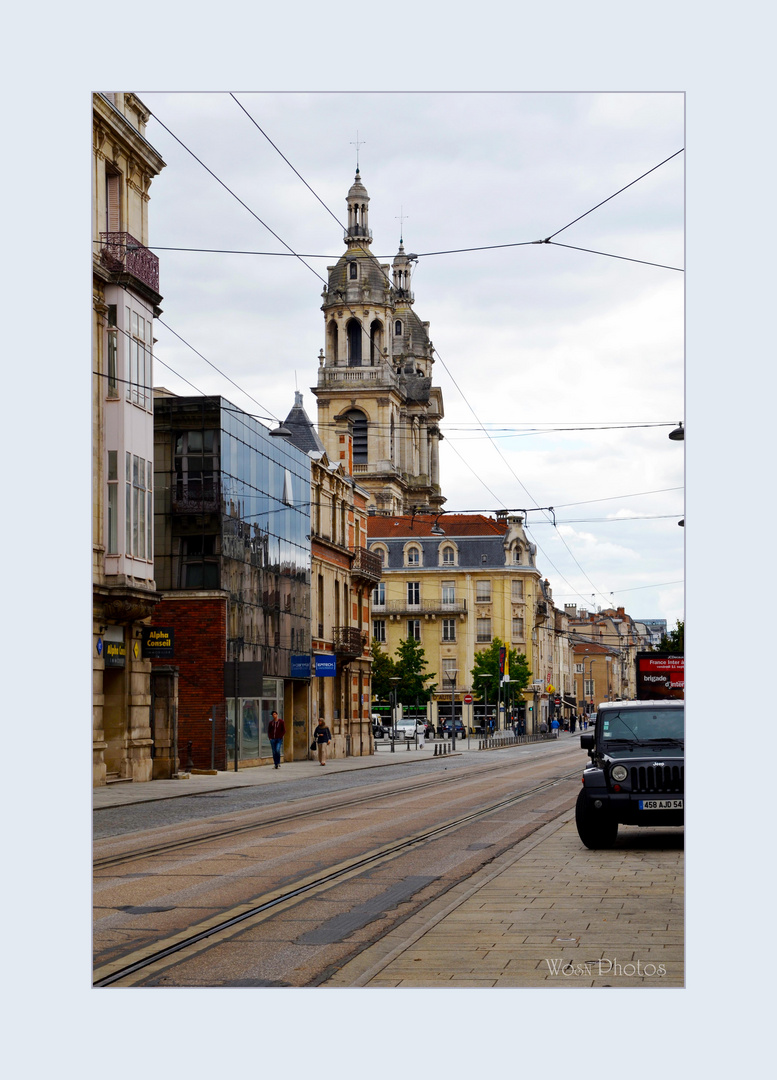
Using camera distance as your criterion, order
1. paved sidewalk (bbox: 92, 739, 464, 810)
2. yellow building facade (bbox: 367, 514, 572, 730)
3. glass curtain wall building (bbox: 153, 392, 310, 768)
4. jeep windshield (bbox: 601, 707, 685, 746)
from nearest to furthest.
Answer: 1. jeep windshield (bbox: 601, 707, 685, 746)
2. paved sidewalk (bbox: 92, 739, 464, 810)
3. glass curtain wall building (bbox: 153, 392, 310, 768)
4. yellow building facade (bbox: 367, 514, 572, 730)

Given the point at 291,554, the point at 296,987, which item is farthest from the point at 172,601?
the point at 296,987

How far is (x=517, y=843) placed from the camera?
16156mm

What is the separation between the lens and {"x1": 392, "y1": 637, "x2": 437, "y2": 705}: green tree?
92875mm

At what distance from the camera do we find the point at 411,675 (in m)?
92.8

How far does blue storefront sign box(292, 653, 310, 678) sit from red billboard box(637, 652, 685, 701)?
14159 millimetres

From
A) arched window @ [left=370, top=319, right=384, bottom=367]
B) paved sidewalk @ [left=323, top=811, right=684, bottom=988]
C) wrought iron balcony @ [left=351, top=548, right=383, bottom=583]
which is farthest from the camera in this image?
arched window @ [left=370, top=319, right=384, bottom=367]

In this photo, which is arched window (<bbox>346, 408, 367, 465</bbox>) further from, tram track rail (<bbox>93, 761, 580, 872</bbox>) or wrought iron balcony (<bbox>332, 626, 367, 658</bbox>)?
tram track rail (<bbox>93, 761, 580, 872</bbox>)

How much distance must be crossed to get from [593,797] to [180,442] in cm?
2562

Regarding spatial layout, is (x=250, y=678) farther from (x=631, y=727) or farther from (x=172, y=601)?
(x=631, y=727)

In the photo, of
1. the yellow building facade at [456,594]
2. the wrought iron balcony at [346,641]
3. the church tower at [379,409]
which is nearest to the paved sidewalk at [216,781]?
the wrought iron balcony at [346,641]

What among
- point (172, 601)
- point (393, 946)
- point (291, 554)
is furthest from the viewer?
point (291, 554)

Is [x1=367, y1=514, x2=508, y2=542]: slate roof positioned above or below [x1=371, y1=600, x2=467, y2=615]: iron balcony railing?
above

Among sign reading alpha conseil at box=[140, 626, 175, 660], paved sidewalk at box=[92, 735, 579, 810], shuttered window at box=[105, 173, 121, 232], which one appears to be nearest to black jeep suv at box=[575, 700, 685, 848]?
paved sidewalk at box=[92, 735, 579, 810]

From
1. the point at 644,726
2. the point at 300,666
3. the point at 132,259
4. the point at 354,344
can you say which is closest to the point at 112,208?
the point at 132,259
